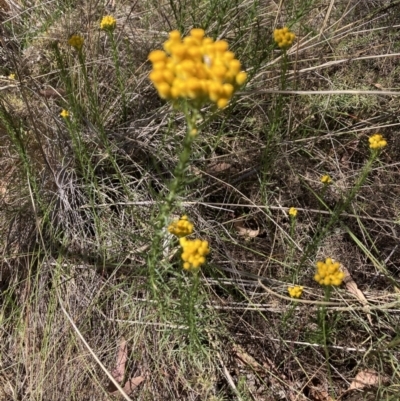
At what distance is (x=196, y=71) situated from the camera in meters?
0.98

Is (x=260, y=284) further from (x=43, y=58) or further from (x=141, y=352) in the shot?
(x=43, y=58)

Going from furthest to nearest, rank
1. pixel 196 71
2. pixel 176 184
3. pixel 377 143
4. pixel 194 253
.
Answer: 1. pixel 377 143
2. pixel 194 253
3. pixel 176 184
4. pixel 196 71

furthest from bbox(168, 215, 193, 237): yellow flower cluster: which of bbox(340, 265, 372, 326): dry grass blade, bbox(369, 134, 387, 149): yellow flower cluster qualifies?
bbox(340, 265, 372, 326): dry grass blade

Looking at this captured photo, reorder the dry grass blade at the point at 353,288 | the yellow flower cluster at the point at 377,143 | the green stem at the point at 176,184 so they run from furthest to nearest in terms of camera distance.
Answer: the dry grass blade at the point at 353,288, the yellow flower cluster at the point at 377,143, the green stem at the point at 176,184

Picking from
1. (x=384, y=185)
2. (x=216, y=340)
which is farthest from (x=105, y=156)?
(x=384, y=185)

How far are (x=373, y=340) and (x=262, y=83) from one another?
1382mm

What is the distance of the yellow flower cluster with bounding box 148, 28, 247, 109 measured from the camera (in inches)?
38.4

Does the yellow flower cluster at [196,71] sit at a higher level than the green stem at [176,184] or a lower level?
higher

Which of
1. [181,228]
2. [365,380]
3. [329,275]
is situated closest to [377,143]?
[329,275]

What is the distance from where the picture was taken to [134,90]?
2471 mm

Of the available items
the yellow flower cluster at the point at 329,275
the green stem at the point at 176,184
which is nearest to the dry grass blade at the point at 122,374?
the green stem at the point at 176,184

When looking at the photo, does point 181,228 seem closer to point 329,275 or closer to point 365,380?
point 329,275

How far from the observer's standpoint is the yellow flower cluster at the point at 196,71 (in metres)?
0.98

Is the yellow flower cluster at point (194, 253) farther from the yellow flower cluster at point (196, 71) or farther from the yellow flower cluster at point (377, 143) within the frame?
the yellow flower cluster at point (377, 143)
